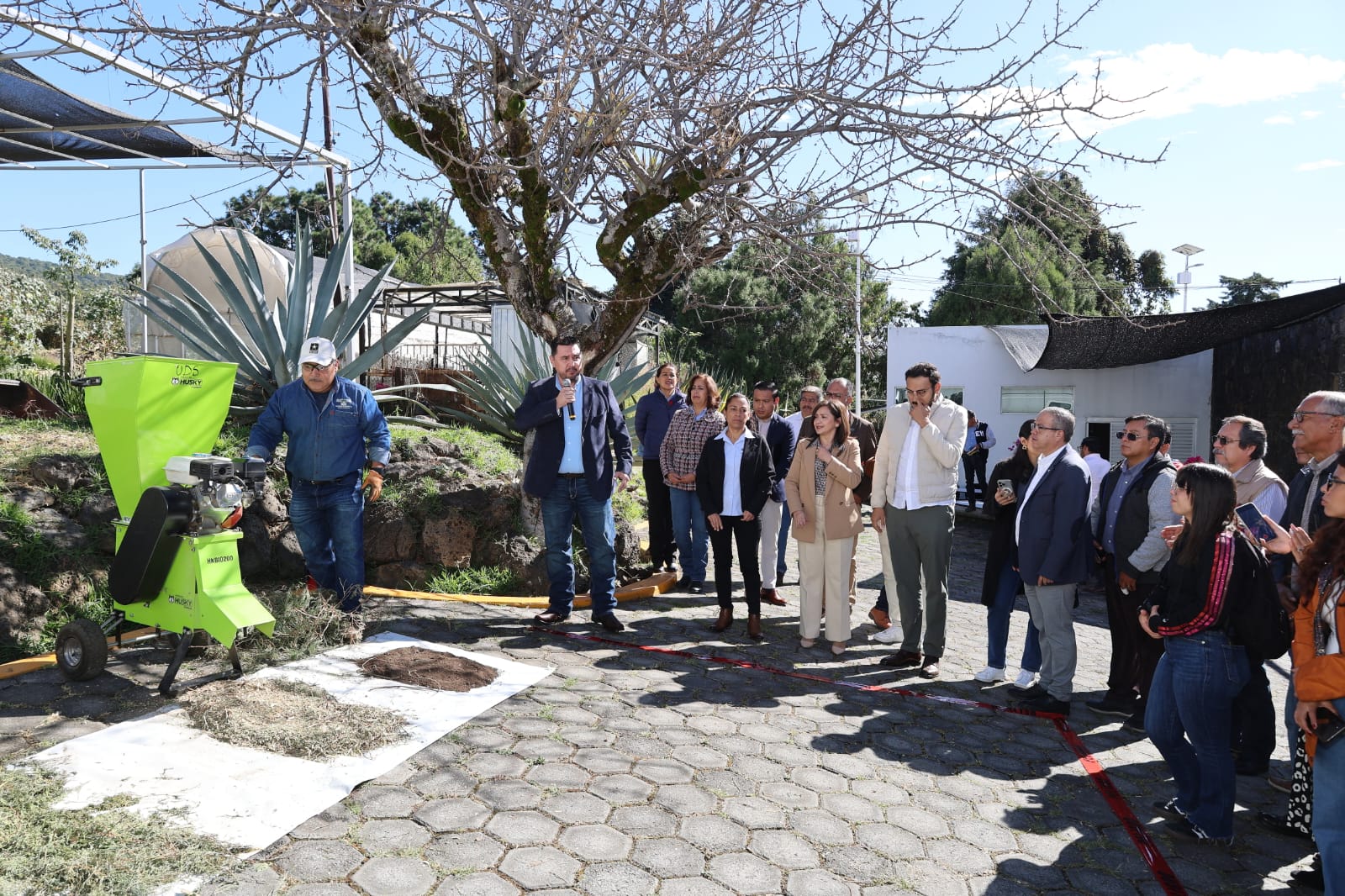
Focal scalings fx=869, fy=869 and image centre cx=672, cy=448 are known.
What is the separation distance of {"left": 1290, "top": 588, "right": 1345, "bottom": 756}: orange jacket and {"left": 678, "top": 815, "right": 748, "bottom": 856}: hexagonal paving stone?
74.7 inches

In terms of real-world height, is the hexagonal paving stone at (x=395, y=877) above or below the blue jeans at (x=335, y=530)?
below

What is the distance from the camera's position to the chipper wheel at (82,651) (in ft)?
13.4

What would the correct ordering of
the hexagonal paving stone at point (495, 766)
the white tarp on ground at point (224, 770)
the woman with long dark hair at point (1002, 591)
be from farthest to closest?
1. the woman with long dark hair at point (1002, 591)
2. the hexagonal paving stone at point (495, 766)
3. the white tarp on ground at point (224, 770)

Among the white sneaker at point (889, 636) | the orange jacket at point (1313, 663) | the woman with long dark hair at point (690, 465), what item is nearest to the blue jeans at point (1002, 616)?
the white sneaker at point (889, 636)

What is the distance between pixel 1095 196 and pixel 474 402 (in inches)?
229

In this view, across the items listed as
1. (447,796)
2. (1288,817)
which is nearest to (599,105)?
(447,796)

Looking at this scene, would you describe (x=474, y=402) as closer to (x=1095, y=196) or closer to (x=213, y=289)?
(x=1095, y=196)

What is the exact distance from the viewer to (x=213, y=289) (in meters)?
16.0

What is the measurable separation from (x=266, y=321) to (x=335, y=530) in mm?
2863

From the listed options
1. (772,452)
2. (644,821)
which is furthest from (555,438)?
(644,821)

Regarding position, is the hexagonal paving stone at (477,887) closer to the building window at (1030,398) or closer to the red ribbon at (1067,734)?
the red ribbon at (1067,734)

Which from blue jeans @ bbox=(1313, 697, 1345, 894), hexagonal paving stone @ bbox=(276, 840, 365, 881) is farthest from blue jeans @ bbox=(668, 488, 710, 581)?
blue jeans @ bbox=(1313, 697, 1345, 894)

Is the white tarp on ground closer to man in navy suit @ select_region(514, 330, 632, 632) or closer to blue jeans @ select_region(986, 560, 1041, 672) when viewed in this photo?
man in navy suit @ select_region(514, 330, 632, 632)

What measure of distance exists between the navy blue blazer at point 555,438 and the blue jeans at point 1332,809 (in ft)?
13.3
